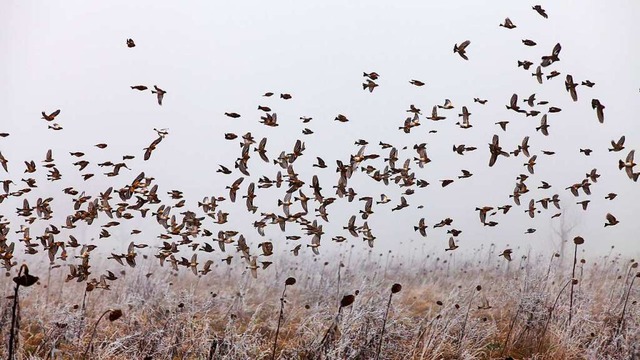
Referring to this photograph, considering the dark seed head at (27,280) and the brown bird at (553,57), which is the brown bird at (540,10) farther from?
the dark seed head at (27,280)

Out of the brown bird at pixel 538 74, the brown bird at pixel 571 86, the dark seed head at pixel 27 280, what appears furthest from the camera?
the brown bird at pixel 538 74

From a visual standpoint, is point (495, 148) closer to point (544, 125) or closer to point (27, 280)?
point (544, 125)

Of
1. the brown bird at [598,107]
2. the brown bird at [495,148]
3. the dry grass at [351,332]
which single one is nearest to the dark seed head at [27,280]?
the dry grass at [351,332]

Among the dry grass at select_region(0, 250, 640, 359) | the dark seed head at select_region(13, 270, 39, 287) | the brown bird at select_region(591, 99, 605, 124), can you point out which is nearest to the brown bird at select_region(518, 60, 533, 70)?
the brown bird at select_region(591, 99, 605, 124)

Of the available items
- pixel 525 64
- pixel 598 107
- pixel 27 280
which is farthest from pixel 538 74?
pixel 27 280

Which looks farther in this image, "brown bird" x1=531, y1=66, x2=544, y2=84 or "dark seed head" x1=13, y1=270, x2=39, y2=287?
"brown bird" x1=531, y1=66, x2=544, y2=84

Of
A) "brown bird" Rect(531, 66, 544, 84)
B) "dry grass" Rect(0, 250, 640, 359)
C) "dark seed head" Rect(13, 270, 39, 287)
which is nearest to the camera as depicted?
"dark seed head" Rect(13, 270, 39, 287)

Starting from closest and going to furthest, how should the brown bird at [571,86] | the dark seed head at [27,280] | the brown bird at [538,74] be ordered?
1. the dark seed head at [27,280]
2. the brown bird at [571,86]
3. the brown bird at [538,74]

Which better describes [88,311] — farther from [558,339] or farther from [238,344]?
[558,339]

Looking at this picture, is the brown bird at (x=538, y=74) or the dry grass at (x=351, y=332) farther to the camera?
the brown bird at (x=538, y=74)

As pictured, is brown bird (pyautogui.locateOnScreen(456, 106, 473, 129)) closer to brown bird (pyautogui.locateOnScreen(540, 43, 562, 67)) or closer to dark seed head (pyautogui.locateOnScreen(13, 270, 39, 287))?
brown bird (pyautogui.locateOnScreen(540, 43, 562, 67))

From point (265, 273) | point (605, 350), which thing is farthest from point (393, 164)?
point (265, 273)

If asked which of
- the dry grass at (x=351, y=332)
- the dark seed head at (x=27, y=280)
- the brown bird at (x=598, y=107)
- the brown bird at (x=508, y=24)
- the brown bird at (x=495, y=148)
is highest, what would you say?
the brown bird at (x=508, y=24)

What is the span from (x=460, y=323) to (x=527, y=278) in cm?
192
